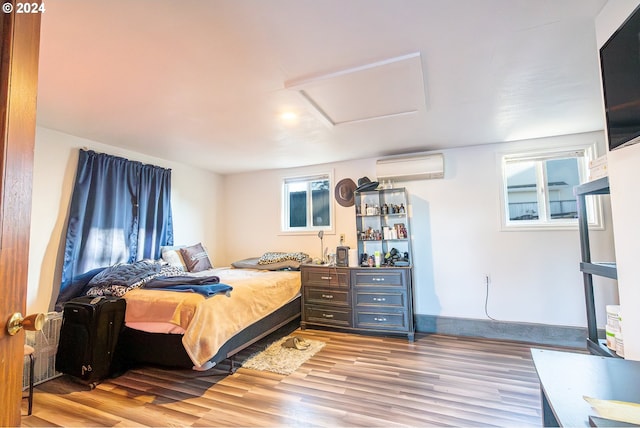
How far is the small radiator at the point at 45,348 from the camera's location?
245 cm

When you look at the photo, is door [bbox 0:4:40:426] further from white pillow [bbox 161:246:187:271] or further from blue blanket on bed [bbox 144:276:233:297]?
white pillow [bbox 161:246:187:271]

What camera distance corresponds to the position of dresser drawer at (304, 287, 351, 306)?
3684 mm

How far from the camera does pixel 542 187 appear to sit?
11.4ft

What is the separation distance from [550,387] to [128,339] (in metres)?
3.07

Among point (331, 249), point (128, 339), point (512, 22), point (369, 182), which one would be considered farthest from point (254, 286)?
point (512, 22)

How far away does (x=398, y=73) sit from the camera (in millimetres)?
1963

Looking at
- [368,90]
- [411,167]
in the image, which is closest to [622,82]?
[368,90]

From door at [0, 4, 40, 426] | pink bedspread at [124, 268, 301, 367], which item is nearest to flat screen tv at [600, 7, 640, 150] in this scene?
door at [0, 4, 40, 426]

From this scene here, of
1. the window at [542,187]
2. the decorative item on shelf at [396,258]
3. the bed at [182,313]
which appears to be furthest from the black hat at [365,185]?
the bed at [182,313]

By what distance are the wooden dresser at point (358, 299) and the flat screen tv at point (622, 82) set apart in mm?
2352

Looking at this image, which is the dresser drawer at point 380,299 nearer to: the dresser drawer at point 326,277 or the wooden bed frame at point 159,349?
the dresser drawer at point 326,277

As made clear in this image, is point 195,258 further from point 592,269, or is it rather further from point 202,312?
point 592,269

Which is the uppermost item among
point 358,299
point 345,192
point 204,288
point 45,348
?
point 345,192

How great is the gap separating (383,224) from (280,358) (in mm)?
2108
